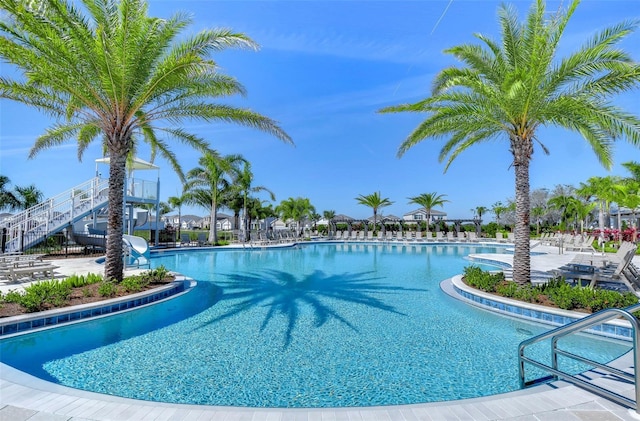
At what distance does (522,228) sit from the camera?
327 inches

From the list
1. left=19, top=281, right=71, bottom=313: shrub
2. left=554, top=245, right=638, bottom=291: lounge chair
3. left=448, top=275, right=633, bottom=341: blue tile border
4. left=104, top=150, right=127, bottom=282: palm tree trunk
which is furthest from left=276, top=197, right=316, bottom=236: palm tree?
left=19, top=281, right=71, bottom=313: shrub

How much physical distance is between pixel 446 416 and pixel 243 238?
82.6ft

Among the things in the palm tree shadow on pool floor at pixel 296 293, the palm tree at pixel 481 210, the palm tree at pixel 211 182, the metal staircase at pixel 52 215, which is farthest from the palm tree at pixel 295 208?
the palm tree at pixel 481 210

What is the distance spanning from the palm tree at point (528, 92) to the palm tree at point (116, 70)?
4676 millimetres

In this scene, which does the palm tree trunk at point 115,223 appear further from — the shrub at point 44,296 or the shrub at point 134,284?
the shrub at point 44,296

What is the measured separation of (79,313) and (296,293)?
485cm

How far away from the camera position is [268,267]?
14375 mm

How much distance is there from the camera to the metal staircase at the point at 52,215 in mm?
13867

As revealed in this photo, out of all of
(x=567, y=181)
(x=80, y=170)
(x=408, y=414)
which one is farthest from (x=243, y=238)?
(x=567, y=181)

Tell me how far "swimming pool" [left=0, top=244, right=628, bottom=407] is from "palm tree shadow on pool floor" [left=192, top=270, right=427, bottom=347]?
2.5 inches

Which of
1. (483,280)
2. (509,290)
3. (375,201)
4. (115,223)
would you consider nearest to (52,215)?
(115,223)

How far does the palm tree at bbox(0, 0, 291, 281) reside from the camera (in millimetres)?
6711

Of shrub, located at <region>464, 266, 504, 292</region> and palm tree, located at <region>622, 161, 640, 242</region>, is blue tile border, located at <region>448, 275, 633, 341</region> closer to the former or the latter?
shrub, located at <region>464, 266, 504, 292</region>

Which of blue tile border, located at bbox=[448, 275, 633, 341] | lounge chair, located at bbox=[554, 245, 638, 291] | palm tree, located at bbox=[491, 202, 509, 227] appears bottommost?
blue tile border, located at bbox=[448, 275, 633, 341]
